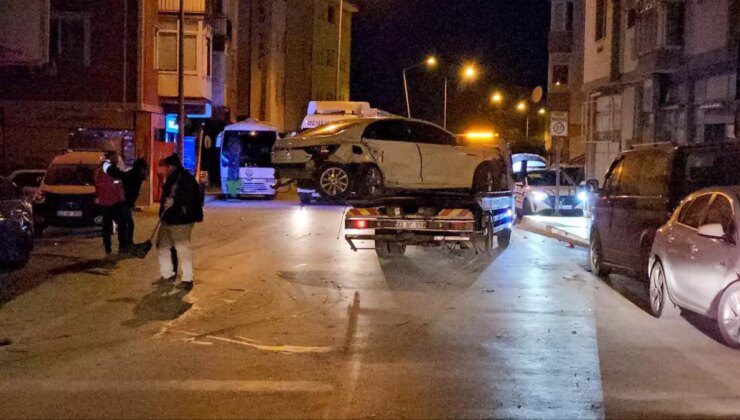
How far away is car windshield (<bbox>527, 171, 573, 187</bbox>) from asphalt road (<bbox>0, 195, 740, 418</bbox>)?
1287 centimetres

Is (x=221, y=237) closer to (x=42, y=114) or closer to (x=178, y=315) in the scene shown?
(x=178, y=315)

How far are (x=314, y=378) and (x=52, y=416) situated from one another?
2164 millimetres

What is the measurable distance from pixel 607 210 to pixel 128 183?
7.94 metres

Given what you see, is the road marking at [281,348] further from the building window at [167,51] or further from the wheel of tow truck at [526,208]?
the building window at [167,51]

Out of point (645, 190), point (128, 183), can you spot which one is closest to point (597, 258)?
point (645, 190)

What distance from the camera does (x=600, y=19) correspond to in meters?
31.1

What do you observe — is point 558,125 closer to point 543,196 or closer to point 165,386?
point 543,196

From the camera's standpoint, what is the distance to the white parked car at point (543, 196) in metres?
27.5

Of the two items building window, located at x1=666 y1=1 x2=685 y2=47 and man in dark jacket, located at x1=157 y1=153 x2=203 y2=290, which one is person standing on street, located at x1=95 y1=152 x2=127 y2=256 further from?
building window, located at x1=666 y1=1 x2=685 y2=47

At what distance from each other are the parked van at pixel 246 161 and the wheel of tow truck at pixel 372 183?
21.3 meters

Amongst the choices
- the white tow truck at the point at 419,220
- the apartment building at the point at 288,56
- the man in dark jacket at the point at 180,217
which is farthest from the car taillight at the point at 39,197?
the apartment building at the point at 288,56

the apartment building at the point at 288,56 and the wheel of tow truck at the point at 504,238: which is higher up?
the apartment building at the point at 288,56

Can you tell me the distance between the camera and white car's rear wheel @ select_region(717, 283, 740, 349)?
886 cm

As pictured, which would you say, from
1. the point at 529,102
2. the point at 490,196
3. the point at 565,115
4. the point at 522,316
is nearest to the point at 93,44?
the point at 565,115
